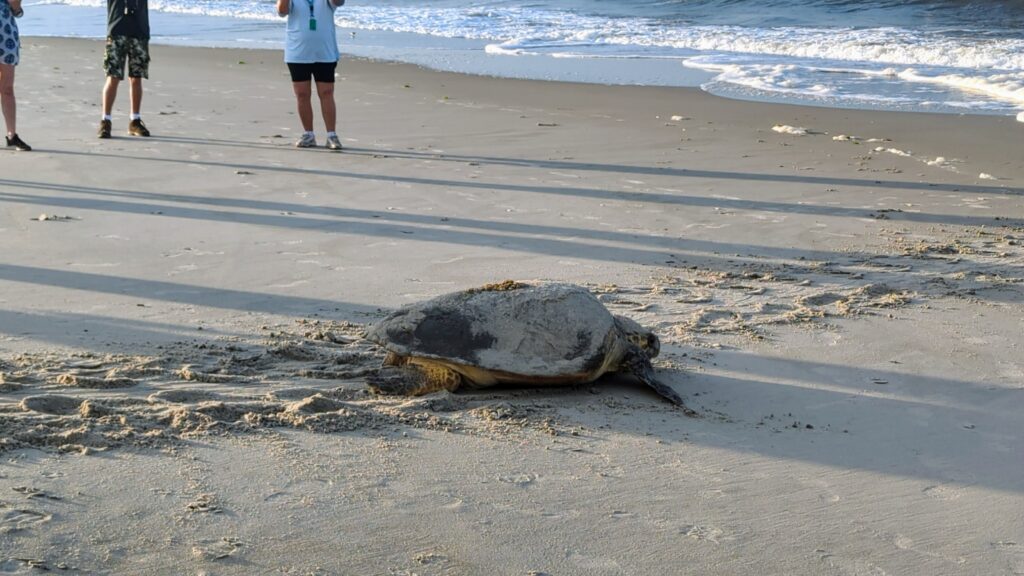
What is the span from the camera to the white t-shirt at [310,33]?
29.3 feet

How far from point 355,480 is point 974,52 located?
14.0 metres

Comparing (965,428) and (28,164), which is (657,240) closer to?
(965,428)

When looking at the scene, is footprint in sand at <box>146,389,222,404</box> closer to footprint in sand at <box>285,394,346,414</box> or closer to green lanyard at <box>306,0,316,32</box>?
footprint in sand at <box>285,394,346,414</box>

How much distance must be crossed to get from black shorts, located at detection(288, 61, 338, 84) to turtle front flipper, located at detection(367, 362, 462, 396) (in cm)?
546

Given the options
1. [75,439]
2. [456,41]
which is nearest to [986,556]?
[75,439]

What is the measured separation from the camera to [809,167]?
8.52m

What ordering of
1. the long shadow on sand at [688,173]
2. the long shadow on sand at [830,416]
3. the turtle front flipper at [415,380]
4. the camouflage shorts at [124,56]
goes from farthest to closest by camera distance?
1. the camouflage shorts at [124,56]
2. the long shadow on sand at [688,173]
3. the turtle front flipper at [415,380]
4. the long shadow on sand at [830,416]

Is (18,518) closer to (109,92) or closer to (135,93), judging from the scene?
(109,92)

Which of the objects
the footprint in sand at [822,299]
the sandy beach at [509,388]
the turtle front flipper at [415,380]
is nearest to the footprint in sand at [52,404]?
the sandy beach at [509,388]

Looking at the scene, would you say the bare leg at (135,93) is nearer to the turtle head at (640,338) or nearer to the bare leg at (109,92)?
the bare leg at (109,92)

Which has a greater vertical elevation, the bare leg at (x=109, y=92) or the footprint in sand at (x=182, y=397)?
the bare leg at (x=109, y=92)

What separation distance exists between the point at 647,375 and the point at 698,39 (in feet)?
48.0

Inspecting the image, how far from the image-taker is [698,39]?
17.7m

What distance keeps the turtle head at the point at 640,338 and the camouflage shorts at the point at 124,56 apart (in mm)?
6519
